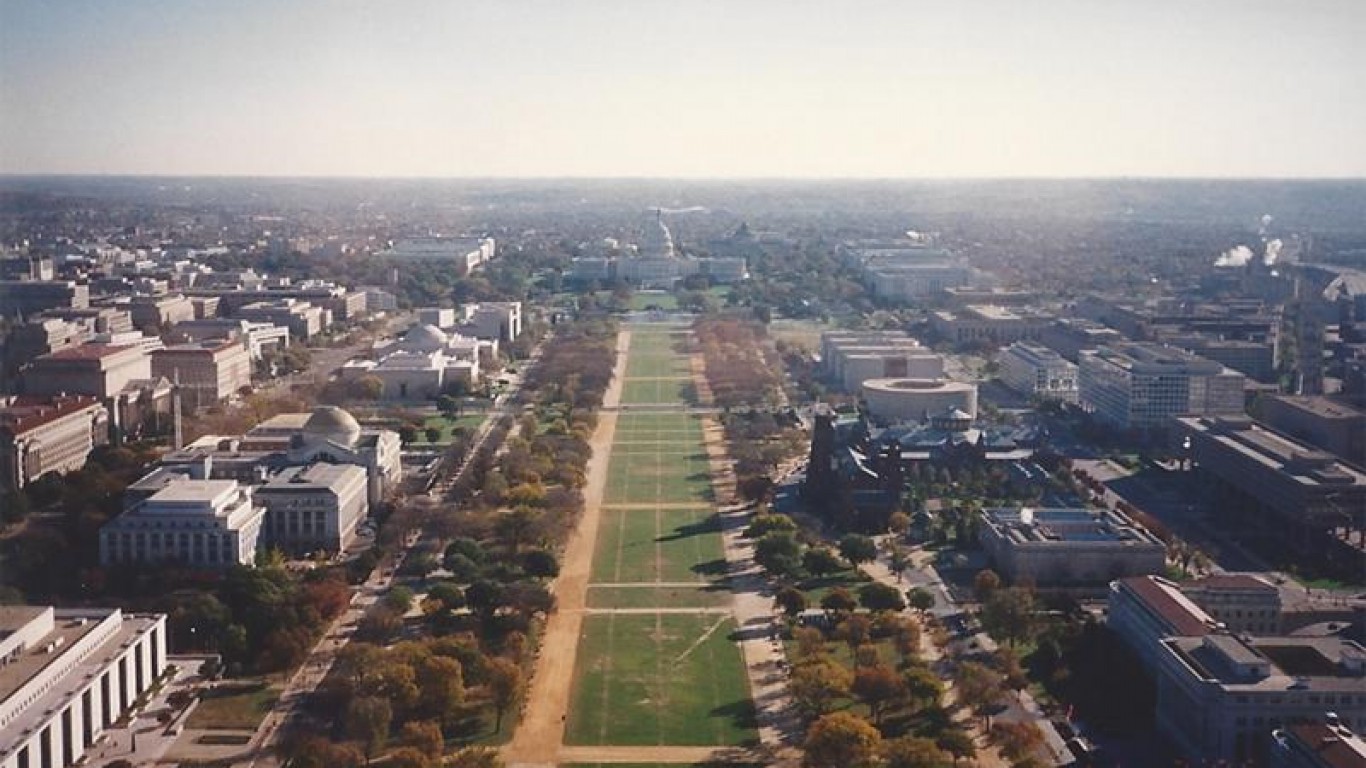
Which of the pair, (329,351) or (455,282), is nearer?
(329,351)

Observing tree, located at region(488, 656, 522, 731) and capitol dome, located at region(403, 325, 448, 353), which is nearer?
tree, located at region(488, 656, 522, 731)

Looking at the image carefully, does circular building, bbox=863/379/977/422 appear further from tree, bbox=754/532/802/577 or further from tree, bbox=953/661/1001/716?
tree, bbox=953/661/1001/716

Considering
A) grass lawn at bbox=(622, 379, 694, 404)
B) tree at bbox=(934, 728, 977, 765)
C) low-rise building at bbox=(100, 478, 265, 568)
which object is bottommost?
tree at bbox=(934, 728, 977, 765)

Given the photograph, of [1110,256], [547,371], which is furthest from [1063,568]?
[1110,256]

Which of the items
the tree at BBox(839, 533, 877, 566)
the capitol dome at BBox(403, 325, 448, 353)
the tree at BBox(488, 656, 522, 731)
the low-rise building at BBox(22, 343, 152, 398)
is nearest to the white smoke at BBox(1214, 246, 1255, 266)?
the capitol dome at BBox(403, 325, 448, 353)

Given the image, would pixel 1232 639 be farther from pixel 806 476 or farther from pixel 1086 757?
pixel 806 476

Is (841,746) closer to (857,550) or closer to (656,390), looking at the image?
(857,550)

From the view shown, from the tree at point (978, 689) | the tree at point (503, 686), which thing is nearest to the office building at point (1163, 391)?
the tree at point (978, 689)
